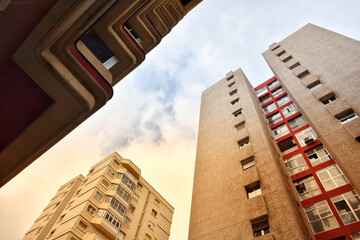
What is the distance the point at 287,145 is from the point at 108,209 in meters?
22.0

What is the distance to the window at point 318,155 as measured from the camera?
18.5 m

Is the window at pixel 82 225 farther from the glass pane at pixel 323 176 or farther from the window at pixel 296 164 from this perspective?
the glass pane at pixel 323 176

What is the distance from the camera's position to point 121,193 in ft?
105

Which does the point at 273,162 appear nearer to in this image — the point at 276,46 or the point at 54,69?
the point at 54,69

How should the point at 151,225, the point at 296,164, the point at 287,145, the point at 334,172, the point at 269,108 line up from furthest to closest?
the point at 151,225
the point at 269,108
the point at 287,145
the point at 296,164
the point at 334,172

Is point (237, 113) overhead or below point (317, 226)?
overhead

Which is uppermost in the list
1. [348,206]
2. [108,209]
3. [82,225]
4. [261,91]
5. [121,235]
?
[261,91]

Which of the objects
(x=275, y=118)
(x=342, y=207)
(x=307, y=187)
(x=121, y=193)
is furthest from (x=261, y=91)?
(x=121, y=193)

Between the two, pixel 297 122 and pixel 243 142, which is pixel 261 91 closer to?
pixel 297 122

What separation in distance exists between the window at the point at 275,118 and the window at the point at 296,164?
5886 mm

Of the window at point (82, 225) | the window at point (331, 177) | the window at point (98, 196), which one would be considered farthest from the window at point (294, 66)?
the window at point (82, 225)

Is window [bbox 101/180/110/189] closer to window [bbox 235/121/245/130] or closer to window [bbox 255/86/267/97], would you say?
window [bbox 235/121/245/130]

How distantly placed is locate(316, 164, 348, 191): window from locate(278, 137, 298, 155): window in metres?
3.98

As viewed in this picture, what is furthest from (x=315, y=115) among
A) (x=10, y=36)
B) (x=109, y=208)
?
(x=109, y=208)
